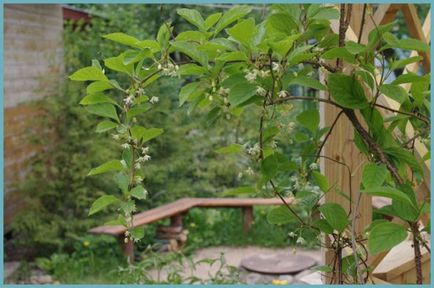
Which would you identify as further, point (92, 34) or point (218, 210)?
point (218, 210)

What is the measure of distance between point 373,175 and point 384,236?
9 cm

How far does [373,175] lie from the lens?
89 cm

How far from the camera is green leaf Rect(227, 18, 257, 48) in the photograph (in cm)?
84

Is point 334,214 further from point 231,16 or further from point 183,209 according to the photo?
point 183,209

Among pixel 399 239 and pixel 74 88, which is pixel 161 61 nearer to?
pixel 399 239

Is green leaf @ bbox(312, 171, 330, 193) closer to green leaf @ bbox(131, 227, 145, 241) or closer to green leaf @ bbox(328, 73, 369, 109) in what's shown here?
green leaf @ bbox(328, 73, 369, 109)

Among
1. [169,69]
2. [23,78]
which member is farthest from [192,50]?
[23,78]

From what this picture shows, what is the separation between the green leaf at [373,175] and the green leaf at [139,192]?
30cm

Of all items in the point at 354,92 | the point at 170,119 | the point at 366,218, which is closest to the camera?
the point at 354,92

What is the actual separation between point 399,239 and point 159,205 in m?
5.56

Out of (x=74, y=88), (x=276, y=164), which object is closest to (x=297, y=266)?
(x=74, y=88)

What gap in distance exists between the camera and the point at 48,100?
5.46m

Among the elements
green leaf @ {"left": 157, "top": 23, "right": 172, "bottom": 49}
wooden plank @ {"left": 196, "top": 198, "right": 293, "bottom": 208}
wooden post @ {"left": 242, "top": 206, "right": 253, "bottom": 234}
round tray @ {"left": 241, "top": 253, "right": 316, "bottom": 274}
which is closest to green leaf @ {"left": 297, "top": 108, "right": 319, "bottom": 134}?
green leaf @ {"left": 157, "top": 23, "right": 172, "bottom": 49}

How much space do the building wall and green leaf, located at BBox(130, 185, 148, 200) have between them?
4.76 meters
